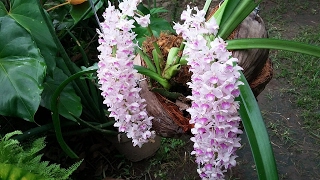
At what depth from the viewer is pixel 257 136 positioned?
0.73 metres

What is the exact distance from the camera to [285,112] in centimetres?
192

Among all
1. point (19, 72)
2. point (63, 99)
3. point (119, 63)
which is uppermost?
point (119, 63)

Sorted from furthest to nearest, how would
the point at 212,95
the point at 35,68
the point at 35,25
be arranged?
the point at 35,25, the point at 35,68, the point at 212,95

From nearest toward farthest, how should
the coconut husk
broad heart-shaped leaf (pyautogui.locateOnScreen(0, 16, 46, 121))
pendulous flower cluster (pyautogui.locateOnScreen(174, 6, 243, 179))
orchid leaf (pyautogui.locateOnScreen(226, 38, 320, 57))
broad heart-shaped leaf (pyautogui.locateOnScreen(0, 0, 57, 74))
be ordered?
pendulous flower cluster (pyautogui.locateOnScreen(174, 6, 243, 179)), orchid leaf (pyautogui.locateOnScreen(226, 38, 320, 57)), the coconut husk, broad heart-shaped leaf (pyautogui.locateOnScreen(0, 16, 46, 121)), broad heart-shaped leaf (pyautogui.locateOnScreen(0, 0, 57, 74))

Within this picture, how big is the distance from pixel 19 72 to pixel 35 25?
0.69 feet

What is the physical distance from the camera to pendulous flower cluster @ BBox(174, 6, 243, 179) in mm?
670

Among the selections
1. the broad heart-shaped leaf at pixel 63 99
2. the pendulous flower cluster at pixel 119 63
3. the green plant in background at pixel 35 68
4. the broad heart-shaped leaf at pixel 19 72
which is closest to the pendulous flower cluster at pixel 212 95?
the pendulous flower cluster at pixel 119 63

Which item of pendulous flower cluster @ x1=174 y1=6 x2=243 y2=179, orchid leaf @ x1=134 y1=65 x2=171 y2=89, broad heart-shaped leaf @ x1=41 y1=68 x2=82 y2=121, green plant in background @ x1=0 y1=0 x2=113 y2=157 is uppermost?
pendulous flower cluster @ x1=174 y1=6 x2=243 y2=179

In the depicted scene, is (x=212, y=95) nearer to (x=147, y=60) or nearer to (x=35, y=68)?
(x=147, y=60)

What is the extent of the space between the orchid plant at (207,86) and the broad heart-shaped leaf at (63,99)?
1.32ft

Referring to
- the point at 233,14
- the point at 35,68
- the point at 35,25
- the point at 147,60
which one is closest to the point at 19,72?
the point at 35,68

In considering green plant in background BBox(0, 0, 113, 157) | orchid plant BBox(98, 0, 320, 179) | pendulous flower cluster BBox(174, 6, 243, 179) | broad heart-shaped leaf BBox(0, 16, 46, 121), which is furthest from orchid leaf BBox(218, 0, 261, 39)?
broad heart-shaped leaf BBox(0, 16, 46, 121)

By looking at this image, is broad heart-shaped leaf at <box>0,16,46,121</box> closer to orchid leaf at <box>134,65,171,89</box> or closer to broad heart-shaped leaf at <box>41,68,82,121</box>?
broad heart-shaped leaf at <box>41,68,82,121</box>

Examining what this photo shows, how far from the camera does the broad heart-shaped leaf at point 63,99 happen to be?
123cm
